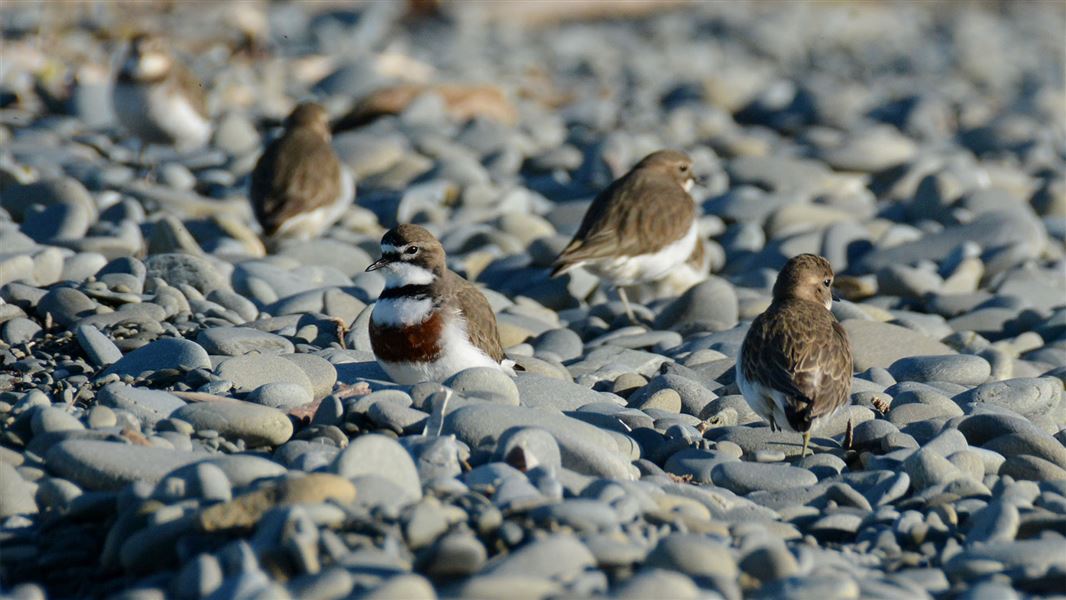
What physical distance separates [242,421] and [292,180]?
4.69m

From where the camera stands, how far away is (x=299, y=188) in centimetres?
984

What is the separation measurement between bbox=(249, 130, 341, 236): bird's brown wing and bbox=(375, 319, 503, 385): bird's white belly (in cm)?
345

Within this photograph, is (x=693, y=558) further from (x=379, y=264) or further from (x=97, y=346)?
(x=97, y=346)

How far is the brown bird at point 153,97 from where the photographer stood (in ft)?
39.8

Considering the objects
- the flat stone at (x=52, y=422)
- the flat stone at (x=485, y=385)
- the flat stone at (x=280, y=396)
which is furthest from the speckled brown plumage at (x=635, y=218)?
the flat stone at (x=52, y=422)

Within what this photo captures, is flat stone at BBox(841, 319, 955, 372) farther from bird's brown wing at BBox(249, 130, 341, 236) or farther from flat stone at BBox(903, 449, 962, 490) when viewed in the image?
bird's brown wing at BBox(249, 130, 341, 236)

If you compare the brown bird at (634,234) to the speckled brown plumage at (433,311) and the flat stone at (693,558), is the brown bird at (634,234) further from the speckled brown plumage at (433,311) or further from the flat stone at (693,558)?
the flat stone at (693,558)

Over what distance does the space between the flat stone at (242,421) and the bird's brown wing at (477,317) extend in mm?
1320

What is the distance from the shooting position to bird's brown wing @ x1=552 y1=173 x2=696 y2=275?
29.7 ft

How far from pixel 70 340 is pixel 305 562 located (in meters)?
3.25

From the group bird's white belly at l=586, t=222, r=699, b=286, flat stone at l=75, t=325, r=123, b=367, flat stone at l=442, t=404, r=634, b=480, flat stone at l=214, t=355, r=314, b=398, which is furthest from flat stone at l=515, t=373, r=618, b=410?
bird's white belly at l=586, t=222, r=699, b=286

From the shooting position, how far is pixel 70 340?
673 cm

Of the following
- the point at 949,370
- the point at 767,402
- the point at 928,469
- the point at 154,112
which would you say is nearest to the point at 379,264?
the point at 767,402

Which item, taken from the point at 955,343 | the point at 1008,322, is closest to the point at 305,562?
the point at 955,343
